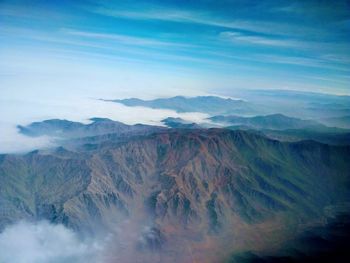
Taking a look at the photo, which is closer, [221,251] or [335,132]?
[221,251]

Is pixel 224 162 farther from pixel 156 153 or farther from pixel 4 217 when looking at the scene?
pixel 4 217

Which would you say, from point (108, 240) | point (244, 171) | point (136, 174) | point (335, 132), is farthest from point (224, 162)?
point (335, 132)

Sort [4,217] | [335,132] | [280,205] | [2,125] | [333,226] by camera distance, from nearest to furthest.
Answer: [333,226] → [4,217] → [280,205] → [335,132] → [2,125]

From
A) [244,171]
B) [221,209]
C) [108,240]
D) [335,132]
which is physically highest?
[335,132]

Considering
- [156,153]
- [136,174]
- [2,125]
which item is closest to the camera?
[136,174]

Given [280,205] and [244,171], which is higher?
[244,171]

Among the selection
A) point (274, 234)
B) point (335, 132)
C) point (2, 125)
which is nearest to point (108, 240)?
point (274, 234)

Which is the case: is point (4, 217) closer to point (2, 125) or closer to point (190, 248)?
point (190, 248)
